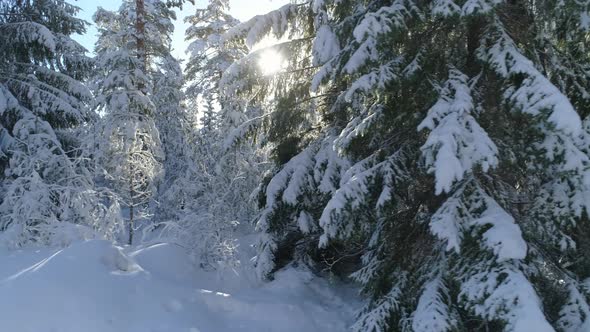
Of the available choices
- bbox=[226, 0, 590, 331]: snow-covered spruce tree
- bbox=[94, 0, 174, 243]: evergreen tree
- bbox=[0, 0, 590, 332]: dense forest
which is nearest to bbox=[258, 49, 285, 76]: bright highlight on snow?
bbox=[0, 0, 590, 332]: dense forest

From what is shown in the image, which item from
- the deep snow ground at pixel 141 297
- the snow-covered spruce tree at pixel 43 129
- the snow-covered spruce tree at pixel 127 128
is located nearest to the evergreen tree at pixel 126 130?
the snow-covered spruce tree at pixel 127 128

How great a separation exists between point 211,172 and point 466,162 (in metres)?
13.3

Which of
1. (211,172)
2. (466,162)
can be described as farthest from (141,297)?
(211,172)

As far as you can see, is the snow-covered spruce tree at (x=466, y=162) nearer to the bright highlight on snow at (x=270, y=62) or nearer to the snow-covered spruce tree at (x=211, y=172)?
the bright highlight on snow at (x=270, y=62)

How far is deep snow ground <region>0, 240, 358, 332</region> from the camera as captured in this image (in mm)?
5496

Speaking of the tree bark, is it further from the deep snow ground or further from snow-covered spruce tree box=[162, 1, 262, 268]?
the deep snow ground

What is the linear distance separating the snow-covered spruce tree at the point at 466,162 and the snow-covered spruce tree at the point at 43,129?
6206mm

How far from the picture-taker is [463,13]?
473 cm

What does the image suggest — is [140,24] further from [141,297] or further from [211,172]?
[141,297]

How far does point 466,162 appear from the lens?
14.1ft

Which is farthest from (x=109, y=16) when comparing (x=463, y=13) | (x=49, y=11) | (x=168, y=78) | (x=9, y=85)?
(x=463, y=13)

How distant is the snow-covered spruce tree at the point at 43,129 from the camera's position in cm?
977

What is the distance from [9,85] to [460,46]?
11.2 meters

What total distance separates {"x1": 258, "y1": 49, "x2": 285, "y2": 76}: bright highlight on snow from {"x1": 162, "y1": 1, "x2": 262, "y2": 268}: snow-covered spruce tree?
1516 millimetres
